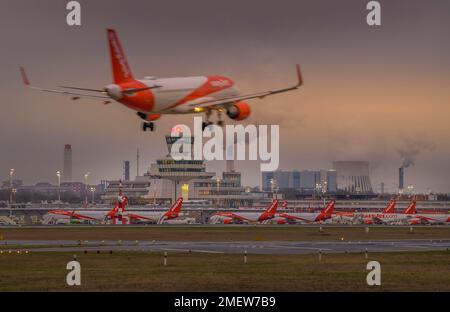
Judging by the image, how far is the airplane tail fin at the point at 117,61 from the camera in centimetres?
4162

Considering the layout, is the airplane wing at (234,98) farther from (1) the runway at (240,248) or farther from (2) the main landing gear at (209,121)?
(1) the runway at (240,248)

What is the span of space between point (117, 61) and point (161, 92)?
275 cm

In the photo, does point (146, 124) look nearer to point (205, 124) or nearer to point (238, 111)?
point (205, 124)

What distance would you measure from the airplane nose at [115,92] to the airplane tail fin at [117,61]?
1.21 ft

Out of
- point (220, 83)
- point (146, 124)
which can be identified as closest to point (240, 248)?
point (146, 124)

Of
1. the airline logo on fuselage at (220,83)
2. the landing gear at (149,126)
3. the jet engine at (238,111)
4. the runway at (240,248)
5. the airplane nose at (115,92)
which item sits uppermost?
the airline logo on fuselage at (220,83)

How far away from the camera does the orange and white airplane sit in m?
41.9

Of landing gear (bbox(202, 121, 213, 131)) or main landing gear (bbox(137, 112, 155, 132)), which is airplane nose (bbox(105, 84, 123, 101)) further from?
landing gear (bbox(202, 121, 213, 131))

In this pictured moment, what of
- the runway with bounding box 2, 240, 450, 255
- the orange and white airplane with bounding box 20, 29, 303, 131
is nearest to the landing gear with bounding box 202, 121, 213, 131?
the orange and white airplane with bounding box 20, 29, 303, 131

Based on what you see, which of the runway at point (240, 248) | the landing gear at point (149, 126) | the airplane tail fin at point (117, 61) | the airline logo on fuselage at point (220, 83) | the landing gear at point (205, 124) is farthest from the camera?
the runway at point (240, 248)

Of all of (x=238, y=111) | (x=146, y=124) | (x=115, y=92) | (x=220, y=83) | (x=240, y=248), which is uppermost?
(x=220, y=83)

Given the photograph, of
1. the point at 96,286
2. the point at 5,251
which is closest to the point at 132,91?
the point at 96,286

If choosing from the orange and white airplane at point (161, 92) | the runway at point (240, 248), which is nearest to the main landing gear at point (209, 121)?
the orange and white airplane at point (161, 92)

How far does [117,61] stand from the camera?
4244cm
